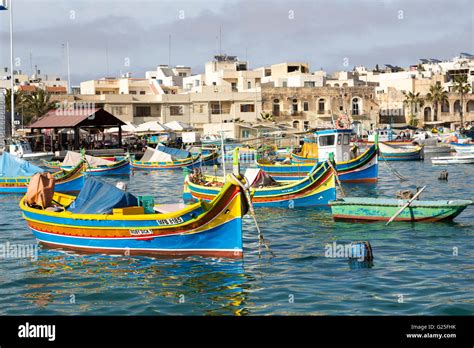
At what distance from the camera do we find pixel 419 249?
19.1m

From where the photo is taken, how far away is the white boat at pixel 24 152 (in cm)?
6247

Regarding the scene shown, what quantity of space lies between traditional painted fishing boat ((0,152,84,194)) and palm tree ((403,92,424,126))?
64.2 meters

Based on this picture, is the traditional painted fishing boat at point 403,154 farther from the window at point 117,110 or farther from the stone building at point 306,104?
the window at point 117,110

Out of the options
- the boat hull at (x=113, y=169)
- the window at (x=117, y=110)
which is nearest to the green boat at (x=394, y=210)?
the boat hull at (x=113, y=169)

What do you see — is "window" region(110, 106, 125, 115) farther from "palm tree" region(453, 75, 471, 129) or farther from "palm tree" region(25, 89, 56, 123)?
"palm tree" region(453, 75, 471, 129)

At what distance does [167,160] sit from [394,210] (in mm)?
32767

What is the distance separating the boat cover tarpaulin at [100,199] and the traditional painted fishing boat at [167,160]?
3307 centimetres

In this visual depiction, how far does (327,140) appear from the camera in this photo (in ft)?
129

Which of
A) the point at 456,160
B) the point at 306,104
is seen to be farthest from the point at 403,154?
the point at 306,104

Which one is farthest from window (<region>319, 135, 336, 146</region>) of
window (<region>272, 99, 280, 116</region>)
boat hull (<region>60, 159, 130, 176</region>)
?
window (<region>272, 99, 280, 116</region>)

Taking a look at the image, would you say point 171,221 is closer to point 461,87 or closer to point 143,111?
point 143,111
